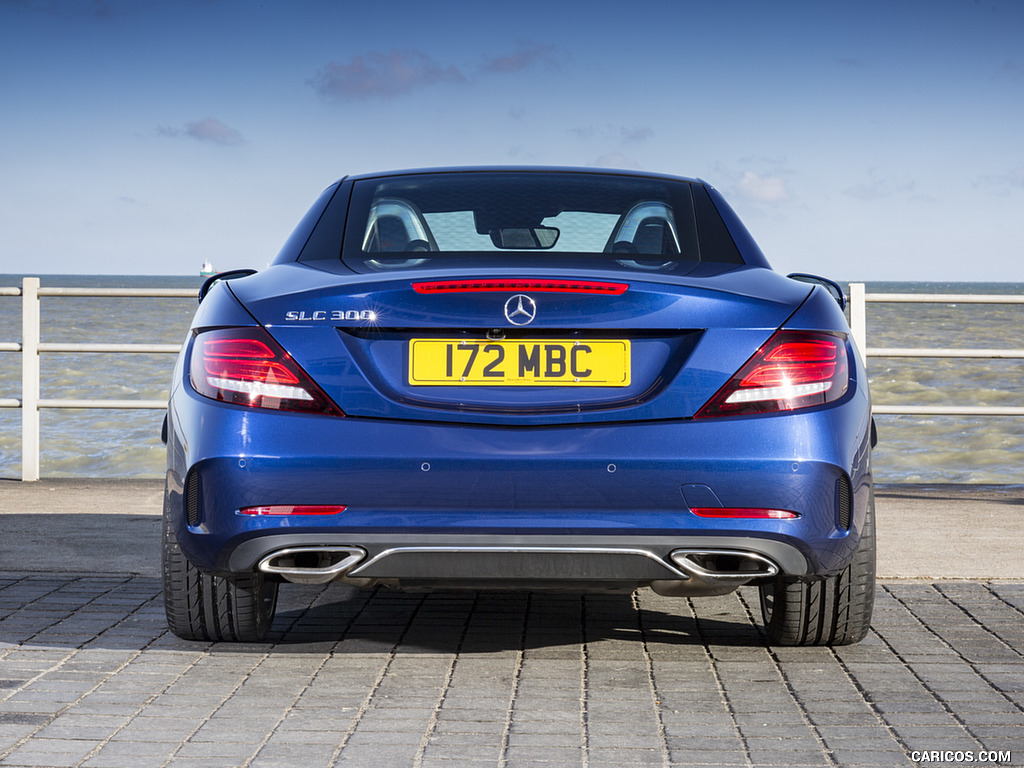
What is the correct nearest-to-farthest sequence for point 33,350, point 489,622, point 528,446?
point 528,446, point 489,622, point 33,350

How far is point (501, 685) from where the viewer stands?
3.62 meters

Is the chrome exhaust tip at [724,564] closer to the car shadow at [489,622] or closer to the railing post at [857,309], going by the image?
the car shadow at [489,622]

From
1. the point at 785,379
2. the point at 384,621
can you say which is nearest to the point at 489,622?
the point at 384,621

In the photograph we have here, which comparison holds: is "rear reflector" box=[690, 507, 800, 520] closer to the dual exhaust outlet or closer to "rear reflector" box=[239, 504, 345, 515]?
the dual exhaust outlet

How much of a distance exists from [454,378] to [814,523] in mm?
1010

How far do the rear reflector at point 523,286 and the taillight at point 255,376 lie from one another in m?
0.38

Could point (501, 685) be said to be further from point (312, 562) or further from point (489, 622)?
point (489, 622)

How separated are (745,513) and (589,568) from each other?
0.43 metres

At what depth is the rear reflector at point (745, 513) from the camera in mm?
3273

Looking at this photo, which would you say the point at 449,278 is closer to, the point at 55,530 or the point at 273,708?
the point at 273,708

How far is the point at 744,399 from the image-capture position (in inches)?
130

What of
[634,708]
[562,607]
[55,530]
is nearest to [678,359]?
[634,708]

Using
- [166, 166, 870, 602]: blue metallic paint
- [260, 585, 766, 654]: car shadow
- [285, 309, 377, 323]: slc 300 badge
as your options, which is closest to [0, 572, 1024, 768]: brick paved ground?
[260, 585, 766, 654]: car shadow

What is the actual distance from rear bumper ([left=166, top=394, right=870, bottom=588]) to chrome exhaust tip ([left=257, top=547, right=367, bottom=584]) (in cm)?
2
